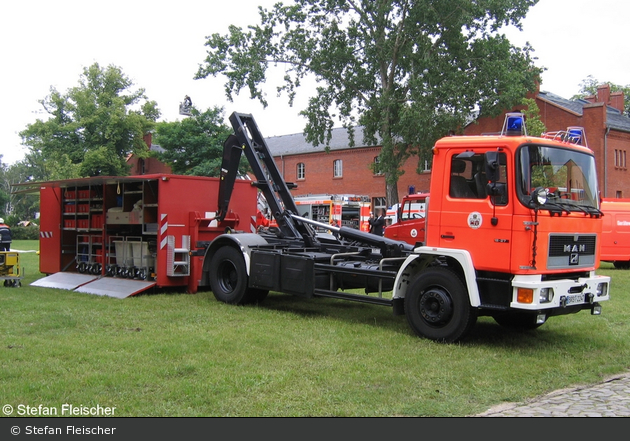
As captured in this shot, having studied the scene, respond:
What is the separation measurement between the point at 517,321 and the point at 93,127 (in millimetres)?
52573

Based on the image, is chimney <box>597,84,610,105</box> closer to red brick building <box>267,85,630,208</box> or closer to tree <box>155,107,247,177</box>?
red brick building <box>267,85,630,208</box>

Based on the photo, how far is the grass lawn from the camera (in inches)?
219

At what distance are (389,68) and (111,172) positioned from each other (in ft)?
102

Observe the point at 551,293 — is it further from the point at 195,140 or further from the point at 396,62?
the point at 195,140

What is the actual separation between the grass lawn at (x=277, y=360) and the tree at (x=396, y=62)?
19.8m

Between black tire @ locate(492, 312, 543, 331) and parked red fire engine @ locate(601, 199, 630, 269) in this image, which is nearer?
black tire @ locate(492, 312, 543, 331)

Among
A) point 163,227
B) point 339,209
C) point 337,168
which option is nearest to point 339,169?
point 337,168

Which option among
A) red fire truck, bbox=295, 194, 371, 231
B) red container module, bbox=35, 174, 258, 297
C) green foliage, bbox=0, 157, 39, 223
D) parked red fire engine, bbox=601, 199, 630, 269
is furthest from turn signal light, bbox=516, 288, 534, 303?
green foliage, bbox=0, 157, 39, 223

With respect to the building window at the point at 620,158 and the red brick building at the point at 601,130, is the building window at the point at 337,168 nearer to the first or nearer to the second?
the red brick building at the point at 601,130

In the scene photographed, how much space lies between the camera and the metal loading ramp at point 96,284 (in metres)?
12.6

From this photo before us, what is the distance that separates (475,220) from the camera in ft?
26.0

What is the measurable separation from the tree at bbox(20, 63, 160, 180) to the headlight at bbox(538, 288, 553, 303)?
50364 mm

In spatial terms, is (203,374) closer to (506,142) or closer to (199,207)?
(506,142)
